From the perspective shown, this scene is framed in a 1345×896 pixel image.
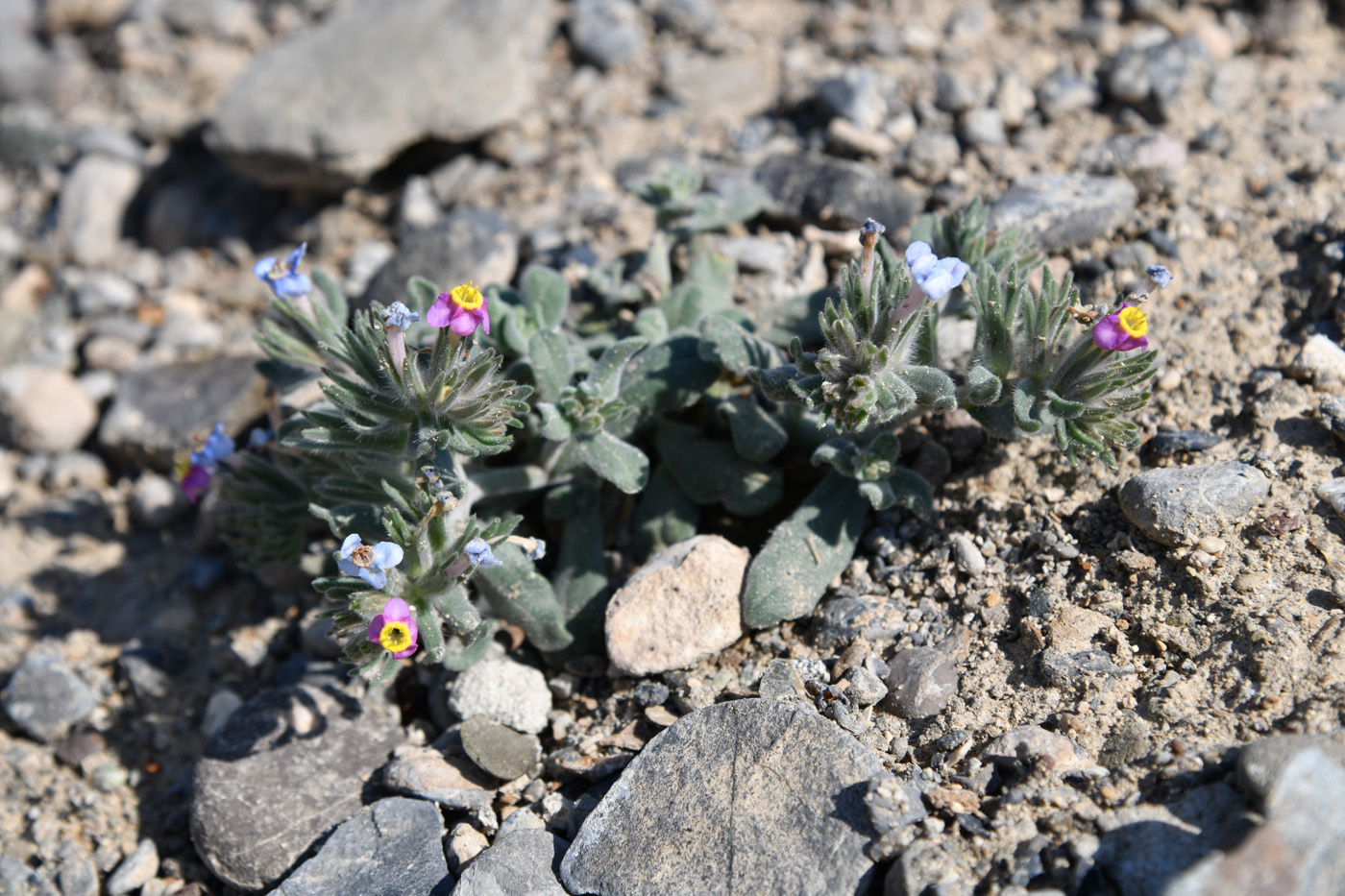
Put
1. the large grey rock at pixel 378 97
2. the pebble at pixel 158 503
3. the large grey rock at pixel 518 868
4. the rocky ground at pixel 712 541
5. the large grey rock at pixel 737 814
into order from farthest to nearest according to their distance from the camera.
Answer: the large grey rock at pixel 378 97 → the pebble at pixel 158 503 → the large grey rock at pixel 518 868 → the rocky ground at pixel 712 541 → the large grey rock at pixel 737 814

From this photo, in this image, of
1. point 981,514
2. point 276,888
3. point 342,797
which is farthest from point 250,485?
point 981,514

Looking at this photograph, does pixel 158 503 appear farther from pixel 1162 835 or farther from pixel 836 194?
pixel 1162 835

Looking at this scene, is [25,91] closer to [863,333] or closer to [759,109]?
[759,109]

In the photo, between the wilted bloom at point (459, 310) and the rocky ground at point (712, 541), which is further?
the wilted bloom at point (459, 310)

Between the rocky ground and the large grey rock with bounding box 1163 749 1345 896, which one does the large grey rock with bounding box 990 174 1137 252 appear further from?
the large grey rock with bounding box 1163 749 1345 896

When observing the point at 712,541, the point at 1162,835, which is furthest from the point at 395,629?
the point at 1162,835

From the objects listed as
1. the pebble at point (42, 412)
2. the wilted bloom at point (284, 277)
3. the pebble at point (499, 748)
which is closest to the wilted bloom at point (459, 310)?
the wilted bloom at point (284, 277)

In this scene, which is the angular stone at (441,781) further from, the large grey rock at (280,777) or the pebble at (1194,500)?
the pebble at (1194,500)
